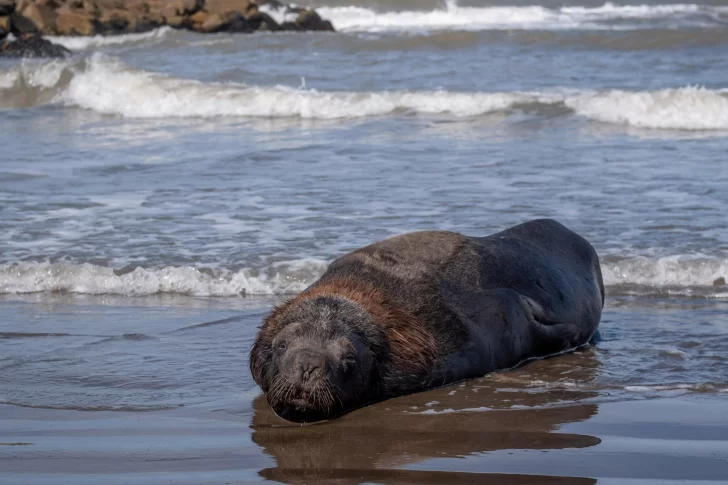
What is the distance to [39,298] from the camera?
7574mm

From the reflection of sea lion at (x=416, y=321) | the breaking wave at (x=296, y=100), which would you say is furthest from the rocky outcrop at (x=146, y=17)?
the reflection of sea lion at (x=416, y=321)

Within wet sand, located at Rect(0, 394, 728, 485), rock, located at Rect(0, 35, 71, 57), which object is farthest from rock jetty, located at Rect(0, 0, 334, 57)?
wet sand, located at Rect(0, 394, 728, 485)

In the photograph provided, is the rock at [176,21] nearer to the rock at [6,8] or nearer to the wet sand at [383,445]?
the rock at [6,8]

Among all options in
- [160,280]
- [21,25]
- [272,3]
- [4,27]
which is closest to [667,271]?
[160,280]

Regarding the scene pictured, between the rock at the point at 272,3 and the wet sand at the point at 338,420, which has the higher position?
the rock at the point at 272,3

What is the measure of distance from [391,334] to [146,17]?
35.5 metres

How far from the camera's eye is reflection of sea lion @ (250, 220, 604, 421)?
16.4 ft

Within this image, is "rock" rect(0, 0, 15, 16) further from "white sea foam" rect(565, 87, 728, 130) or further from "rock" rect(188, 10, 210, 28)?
"white sea foam" rect(565, 87, 728, 130)

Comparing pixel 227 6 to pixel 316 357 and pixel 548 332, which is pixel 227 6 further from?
pixel 316 357

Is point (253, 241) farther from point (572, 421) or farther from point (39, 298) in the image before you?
point (572, 421)

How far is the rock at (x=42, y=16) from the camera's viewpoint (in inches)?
1469

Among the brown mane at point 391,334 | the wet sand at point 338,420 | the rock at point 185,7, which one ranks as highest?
the rock at point 185,7

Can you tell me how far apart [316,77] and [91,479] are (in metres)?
18.4

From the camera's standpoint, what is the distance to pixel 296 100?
1800cm
